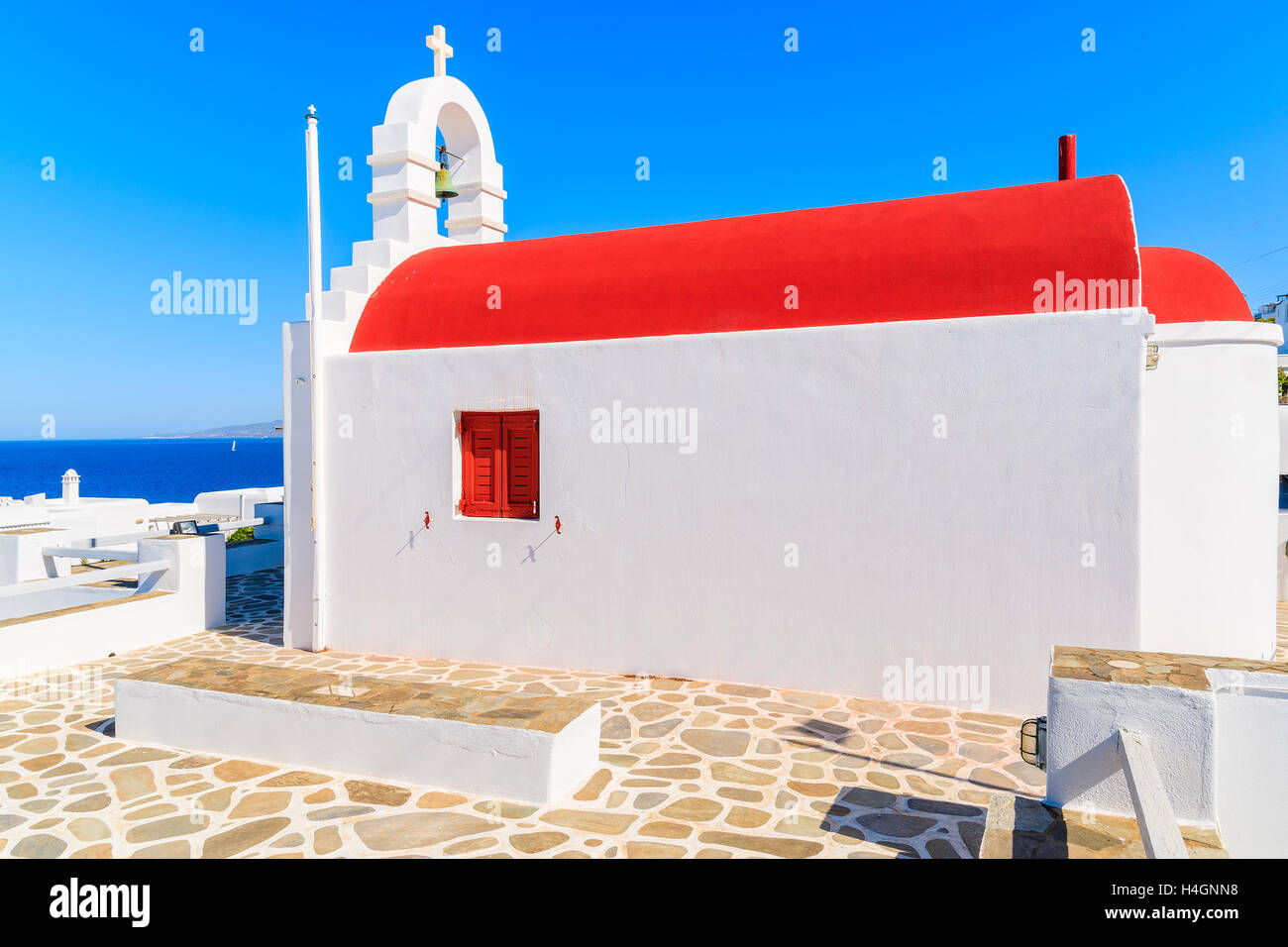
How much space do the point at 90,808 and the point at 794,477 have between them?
556cm

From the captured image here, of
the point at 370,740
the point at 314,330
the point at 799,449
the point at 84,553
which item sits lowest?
the point at 370,740

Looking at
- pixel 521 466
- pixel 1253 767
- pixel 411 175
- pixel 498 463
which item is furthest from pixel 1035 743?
pixel 411 175

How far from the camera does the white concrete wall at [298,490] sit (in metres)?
8.57

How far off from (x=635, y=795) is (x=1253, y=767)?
3.20 metres

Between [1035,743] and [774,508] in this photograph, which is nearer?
[1035,743]

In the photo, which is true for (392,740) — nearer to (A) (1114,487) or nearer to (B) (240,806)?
(B) (240,806)

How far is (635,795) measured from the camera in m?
4.89

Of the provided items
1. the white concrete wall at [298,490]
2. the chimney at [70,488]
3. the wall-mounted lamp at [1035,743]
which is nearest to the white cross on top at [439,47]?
the white concrete wall at [298,490]

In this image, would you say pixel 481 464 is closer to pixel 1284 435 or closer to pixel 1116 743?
pixel 1116 743

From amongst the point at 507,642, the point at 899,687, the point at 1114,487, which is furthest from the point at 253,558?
the point at 1114,487

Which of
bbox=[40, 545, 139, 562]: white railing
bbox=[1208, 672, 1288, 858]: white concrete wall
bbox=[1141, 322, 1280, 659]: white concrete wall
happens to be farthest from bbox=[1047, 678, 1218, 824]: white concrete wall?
bbox=[40, 545, 139, 562]: white railing

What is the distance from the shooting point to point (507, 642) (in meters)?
7.93

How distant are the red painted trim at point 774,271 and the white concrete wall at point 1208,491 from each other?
1.73m

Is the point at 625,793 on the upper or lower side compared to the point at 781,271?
lower
